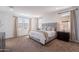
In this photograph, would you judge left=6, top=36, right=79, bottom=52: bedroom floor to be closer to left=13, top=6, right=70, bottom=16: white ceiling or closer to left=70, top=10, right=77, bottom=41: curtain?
left=70, top=10, right=77, bottom=41: curtain

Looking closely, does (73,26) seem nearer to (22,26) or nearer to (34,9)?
(34,9)

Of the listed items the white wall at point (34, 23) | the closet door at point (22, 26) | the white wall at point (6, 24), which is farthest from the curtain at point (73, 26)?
the white wall at point (6, 24)

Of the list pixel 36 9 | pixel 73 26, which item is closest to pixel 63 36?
pixel 73 26

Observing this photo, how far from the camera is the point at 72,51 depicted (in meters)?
1.85

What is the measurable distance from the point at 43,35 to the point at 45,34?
0.05 metres

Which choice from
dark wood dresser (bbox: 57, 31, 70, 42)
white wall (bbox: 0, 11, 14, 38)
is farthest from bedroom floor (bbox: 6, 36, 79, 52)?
white wall (bbox: 0, 11, 14, 38)

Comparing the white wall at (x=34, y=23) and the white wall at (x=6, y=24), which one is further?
the white wall at (x=34, y=23)

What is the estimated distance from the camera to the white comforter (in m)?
1.88

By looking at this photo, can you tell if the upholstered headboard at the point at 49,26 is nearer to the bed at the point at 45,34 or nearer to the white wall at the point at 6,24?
the bed at the point at 45,34

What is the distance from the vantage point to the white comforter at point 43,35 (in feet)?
6.17
